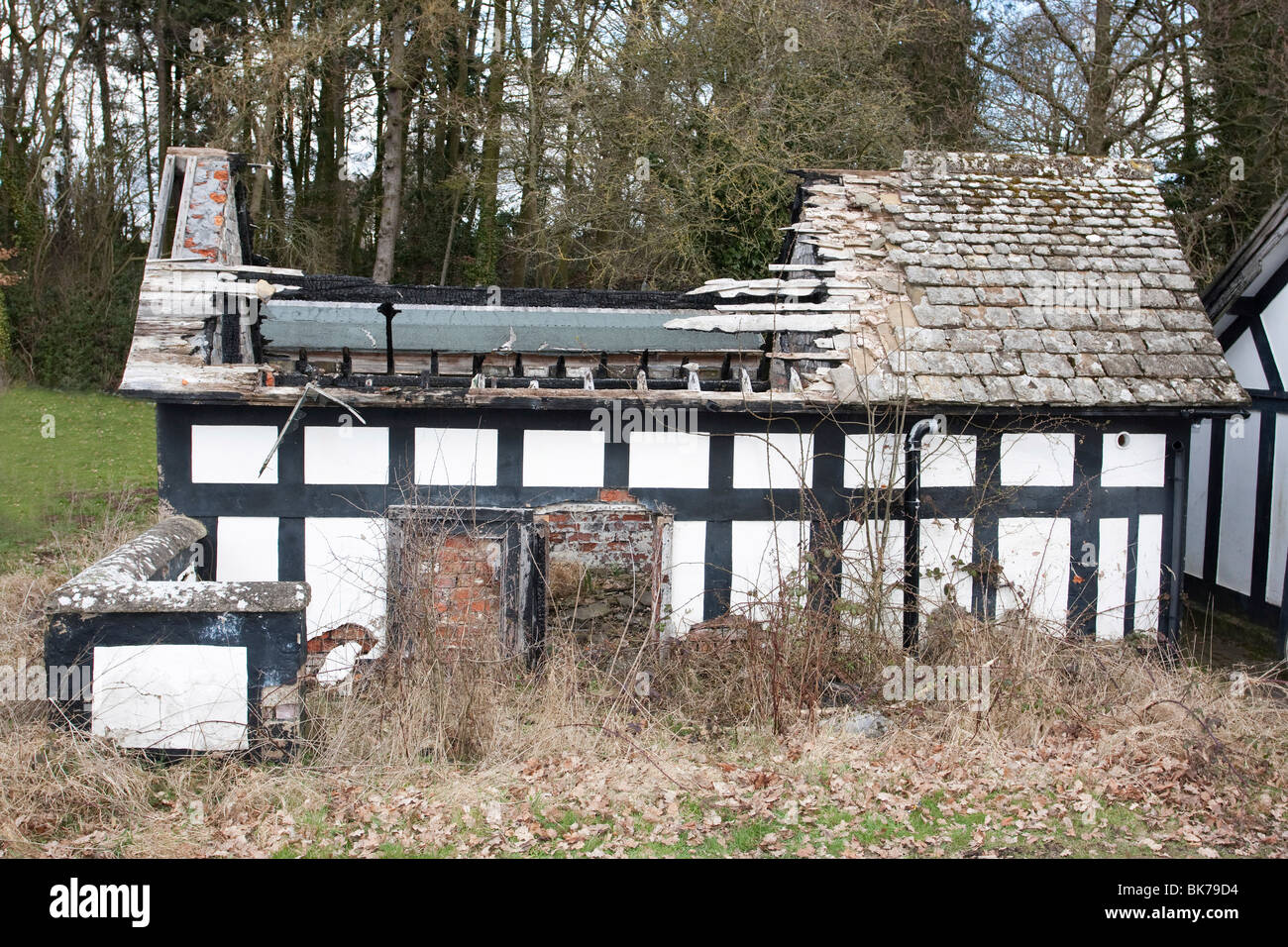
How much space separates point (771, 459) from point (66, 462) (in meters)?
13.7

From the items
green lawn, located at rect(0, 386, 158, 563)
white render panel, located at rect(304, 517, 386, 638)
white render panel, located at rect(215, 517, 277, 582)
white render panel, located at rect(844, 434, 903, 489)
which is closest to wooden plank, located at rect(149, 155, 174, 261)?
white render panel, located at rect(215, 517, 277, 582)

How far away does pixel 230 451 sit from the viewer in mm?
7445

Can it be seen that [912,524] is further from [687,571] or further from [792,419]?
[687,571]

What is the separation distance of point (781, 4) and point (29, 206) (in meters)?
17.5

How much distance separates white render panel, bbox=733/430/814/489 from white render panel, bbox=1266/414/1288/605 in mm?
5194

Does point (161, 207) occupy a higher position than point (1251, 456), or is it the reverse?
point (161, 207)

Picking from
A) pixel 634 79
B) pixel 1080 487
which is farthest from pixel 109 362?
pixel 1080 487

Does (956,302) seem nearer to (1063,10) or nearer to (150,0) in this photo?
(1063,10)

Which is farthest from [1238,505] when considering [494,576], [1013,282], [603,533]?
[494,576]

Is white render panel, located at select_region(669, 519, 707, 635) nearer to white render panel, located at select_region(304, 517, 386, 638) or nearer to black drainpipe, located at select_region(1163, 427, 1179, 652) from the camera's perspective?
white render panel, located at select_region(304, 517, 386, 638)

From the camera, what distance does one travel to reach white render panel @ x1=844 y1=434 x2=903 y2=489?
7707 millimetres

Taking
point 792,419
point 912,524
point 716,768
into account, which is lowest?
point 716,768

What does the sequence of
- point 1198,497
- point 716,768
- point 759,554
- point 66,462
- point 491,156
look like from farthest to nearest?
point 491,156 → point 66,462 → point 1198,497 → point 759,554 → point 716,768

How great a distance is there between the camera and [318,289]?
9.49 meters
